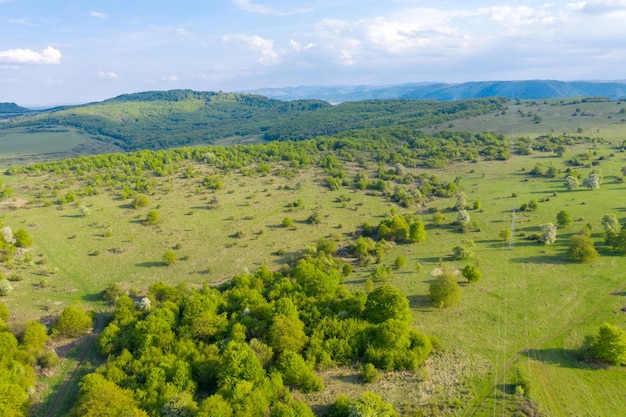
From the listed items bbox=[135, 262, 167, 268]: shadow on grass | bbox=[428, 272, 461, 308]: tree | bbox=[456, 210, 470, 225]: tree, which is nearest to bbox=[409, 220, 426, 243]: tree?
bbox=[456, 210, 470, 225]: tree

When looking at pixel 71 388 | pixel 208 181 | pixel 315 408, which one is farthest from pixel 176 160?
pixel 315 408

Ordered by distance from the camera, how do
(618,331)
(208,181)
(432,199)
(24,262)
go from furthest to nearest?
(208,181) < (432,199) < (24,262) < (618,331)

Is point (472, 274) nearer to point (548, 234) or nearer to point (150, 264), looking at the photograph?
point (548, 234)

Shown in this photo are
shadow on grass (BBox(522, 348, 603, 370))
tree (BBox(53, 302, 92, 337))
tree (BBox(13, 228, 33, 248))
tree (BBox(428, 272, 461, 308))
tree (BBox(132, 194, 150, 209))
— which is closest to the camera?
shadow on grass (BBox(522, 348, 603, 370))

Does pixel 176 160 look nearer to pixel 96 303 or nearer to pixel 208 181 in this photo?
pixel 208 181

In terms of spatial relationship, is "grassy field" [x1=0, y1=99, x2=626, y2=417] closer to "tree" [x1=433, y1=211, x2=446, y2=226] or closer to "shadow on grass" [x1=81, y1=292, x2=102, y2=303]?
"shadow on grass" [x1=81, y1=292, x2=102, y2=303]

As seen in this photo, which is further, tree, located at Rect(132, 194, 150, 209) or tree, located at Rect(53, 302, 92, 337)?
tree, located at Rect(132, 194, 150, 209)
